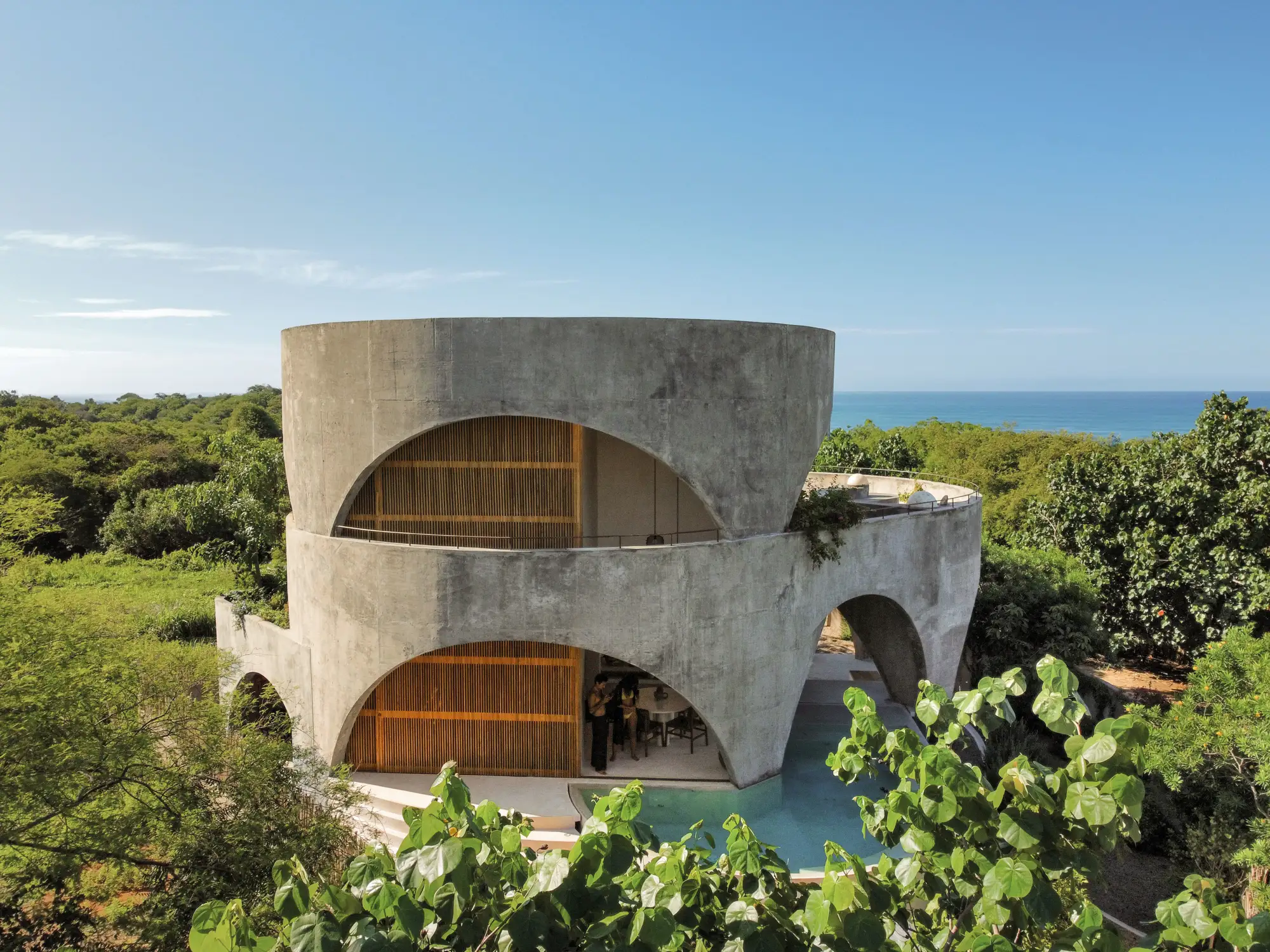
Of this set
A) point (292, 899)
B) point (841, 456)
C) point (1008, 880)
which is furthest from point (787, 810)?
point (841, 456)

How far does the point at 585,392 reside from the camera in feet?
46.6

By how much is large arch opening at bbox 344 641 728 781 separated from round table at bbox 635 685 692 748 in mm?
28

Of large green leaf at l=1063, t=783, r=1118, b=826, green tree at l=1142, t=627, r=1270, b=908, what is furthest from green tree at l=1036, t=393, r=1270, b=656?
large green leaf at l=1063, t=783, r=1118, b=826

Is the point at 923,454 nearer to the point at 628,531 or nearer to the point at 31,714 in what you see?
the point at 628,531

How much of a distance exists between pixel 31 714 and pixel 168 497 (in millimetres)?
40641

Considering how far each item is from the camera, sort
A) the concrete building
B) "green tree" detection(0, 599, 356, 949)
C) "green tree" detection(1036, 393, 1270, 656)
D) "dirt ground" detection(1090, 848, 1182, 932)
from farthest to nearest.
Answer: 1. "green tree" detection(1036, 393, 1270, 656)
2. "dirt ground" detection(1090, 848, 1182, 932)
3. the concrete building
4. "green tree" detection(0, 599, 356, 949)

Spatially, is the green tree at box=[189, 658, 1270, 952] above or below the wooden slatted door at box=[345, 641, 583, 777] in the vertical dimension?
above

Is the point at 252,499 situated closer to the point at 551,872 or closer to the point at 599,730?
the point at 599,730

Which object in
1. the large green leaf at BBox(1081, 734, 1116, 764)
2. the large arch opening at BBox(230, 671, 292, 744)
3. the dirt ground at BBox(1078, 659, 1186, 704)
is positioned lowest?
the dirt ground at BBox(1078, 659, 1186, 704)

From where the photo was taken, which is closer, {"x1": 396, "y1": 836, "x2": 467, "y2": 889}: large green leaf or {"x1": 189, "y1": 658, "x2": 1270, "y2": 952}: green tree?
{"x1": 396, "y1": 836, "x2": 467, "y2": 889}: large green leaf

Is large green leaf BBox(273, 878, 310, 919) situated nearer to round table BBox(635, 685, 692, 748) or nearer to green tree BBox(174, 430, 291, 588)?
round table BBox(635, 685, 692, 748)

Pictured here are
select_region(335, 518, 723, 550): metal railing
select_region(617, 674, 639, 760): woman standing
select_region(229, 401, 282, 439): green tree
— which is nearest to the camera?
select_region(335, 518, 723, 550): metal railing

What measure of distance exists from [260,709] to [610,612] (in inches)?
395

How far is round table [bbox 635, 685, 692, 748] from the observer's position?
16.7 metres
